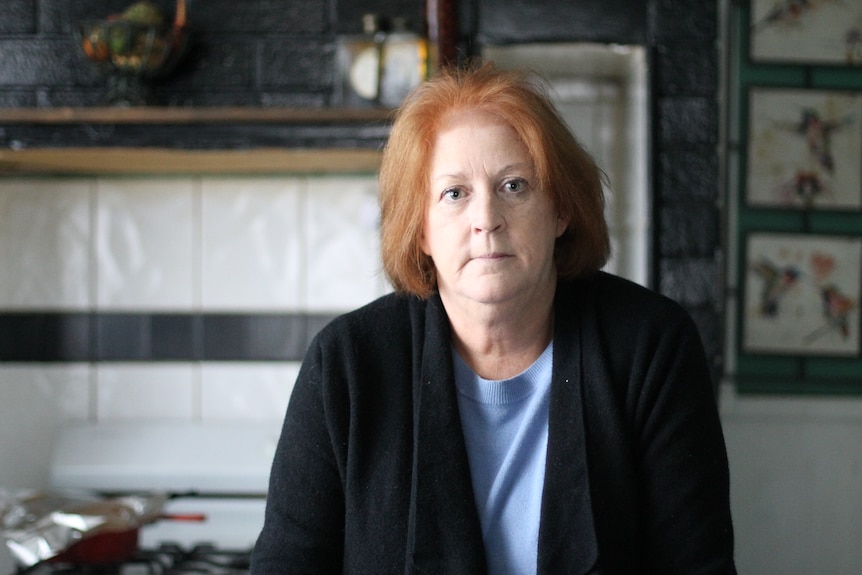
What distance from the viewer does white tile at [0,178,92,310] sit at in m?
1.90

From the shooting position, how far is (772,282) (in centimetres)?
212

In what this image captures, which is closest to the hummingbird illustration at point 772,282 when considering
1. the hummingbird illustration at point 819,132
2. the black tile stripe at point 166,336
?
the hummingbird illustration at point 819,132

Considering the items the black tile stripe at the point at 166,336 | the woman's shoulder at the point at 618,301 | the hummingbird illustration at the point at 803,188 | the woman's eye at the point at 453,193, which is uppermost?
the hummingbird illustration at the point at 803,188

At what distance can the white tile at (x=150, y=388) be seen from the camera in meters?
1.91

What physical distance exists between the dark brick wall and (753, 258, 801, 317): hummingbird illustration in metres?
0.50

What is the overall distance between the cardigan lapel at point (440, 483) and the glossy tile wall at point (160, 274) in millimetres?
746

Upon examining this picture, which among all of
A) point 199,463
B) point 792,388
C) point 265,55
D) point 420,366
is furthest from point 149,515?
point 792,388

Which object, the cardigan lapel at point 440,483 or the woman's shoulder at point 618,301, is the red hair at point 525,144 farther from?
the cardigan lapel at point 440,483

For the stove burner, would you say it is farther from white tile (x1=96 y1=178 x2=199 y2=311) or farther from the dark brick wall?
the dark brick wall

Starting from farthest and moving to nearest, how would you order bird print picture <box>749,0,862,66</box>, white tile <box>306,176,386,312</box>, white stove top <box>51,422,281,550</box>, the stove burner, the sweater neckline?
bird print picture <box>749,0,862,66</box> < white tile <box>306,176,386,312</box> < white stove top <box>51,422,281,550</box> < the stove burner < the sweater neckline

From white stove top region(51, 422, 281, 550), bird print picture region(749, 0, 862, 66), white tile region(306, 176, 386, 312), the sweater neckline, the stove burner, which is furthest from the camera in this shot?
bird print picture region(749, 0, 862, 66)

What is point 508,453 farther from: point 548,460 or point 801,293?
point 801,293

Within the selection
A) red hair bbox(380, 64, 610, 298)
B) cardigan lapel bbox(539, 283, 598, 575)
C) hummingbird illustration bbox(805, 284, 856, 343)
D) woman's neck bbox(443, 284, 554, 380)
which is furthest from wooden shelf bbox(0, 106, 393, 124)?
hummingbird illustration bbox(805, 284, 856, 343)

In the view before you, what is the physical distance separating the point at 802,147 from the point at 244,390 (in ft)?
4.34
